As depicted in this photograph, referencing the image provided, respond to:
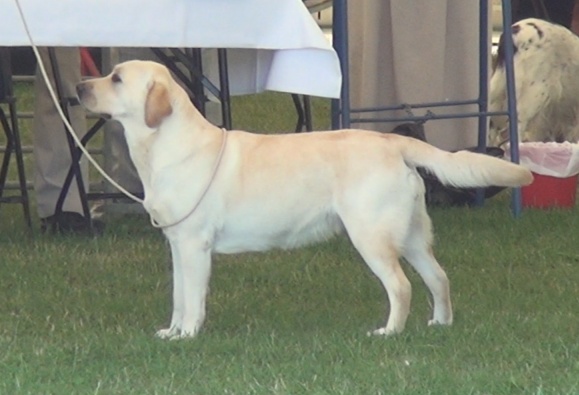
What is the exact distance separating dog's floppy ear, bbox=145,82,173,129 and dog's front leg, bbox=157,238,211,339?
1.34 feet

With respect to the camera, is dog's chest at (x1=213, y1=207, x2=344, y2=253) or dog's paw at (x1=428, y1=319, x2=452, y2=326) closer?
dog's chest at (x1=213, y1=207, x2=344, y2=253)

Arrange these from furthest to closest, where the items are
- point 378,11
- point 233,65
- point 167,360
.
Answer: point 378,11, point 233,65, point 167,360

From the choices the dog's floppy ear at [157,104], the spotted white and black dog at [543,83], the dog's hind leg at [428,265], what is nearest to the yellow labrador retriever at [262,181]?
the dog's floppy ear at [157,104]

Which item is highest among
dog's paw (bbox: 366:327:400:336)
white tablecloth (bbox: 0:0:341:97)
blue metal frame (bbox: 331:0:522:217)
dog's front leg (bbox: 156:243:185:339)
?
white tablecloth (bbox: 0:0:341:97)

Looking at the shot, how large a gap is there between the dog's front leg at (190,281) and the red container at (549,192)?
3.29 meters

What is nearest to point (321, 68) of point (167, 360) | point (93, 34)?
point (93, 34)

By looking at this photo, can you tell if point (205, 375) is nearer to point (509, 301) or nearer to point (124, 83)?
point (124, 83)

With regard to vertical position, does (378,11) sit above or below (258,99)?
above

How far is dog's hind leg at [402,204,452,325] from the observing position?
449 centimetres

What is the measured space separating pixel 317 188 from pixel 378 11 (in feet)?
11.6

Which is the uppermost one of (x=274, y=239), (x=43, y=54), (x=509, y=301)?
(x=43, y=54)

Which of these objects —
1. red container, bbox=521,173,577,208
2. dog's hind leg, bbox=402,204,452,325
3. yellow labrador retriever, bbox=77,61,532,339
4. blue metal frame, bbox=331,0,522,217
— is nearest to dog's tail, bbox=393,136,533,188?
yellow labrador retriever, bbox=77,61,532,339

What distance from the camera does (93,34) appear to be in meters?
4.38

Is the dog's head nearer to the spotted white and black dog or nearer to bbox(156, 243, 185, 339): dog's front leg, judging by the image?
bbox(156, 243, 185, 339): dog's front leg
